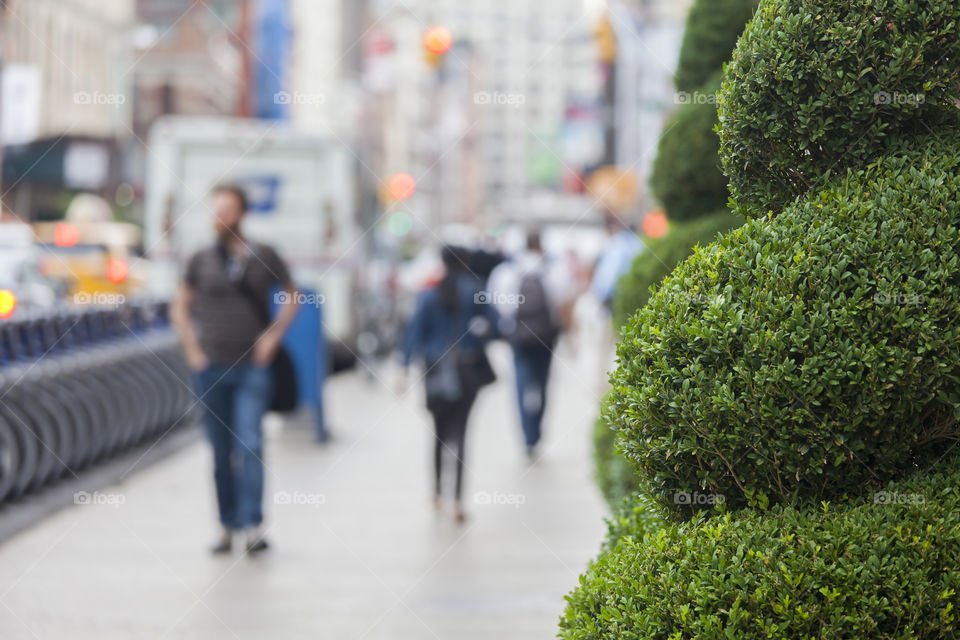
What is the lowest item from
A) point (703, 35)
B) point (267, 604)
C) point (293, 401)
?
point (267, 604)

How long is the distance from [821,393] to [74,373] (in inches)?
301

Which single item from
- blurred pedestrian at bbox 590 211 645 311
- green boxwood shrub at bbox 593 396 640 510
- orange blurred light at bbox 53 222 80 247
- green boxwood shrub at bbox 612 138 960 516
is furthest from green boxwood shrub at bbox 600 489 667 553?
orange blurred light at bbox 53 222 80 247

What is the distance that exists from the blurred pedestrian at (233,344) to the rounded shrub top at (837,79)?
15.7 feet

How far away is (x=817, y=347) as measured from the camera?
2895 millimetres

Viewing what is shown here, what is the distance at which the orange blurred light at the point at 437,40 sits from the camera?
16.5 m

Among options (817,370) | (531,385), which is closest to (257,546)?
(531,385)

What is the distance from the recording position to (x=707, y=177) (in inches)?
278

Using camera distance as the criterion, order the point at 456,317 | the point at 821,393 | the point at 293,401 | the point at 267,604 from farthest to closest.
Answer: the point at 456,317, the point at 293,401, the point at 267,604, the point at 821,393

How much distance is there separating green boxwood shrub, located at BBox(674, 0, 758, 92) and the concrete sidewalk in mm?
2793

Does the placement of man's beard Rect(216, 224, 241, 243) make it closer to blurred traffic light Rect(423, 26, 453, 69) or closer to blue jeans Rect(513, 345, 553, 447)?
blue jeans Rect(513, 345, 553, 447)

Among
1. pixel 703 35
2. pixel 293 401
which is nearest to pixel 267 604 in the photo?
pixel 293 401

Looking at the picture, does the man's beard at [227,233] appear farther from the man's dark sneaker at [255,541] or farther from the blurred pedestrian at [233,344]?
the man's dark sneaker at [255,541]

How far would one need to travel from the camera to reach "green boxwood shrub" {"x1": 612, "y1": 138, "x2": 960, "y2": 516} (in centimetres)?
290

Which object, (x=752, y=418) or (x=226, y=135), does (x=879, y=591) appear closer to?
(x=752, y=418)
